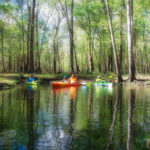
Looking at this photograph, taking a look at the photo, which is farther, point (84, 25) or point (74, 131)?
point (84, 25)

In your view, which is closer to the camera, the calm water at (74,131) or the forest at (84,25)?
the calm water at (74,131)

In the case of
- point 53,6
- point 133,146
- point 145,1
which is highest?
point 53,6

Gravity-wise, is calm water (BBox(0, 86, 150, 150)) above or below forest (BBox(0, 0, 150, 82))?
below

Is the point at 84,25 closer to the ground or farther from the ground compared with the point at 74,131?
farther from the ground

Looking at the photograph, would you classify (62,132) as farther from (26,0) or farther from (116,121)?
(26,0)

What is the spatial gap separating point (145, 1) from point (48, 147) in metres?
33.4

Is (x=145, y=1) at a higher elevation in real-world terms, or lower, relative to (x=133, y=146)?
higher

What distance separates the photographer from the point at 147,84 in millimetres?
25438

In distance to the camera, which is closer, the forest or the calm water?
the calm water

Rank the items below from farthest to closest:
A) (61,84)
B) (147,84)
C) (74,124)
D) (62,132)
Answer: (147,84)
(61,84)
(74,124)
(62,132)

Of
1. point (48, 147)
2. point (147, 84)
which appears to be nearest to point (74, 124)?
point (48, 147)

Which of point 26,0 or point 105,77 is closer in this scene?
point 105,77

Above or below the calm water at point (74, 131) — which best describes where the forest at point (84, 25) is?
above

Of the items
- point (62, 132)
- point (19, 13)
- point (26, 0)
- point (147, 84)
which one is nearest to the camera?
point (62, 132)
